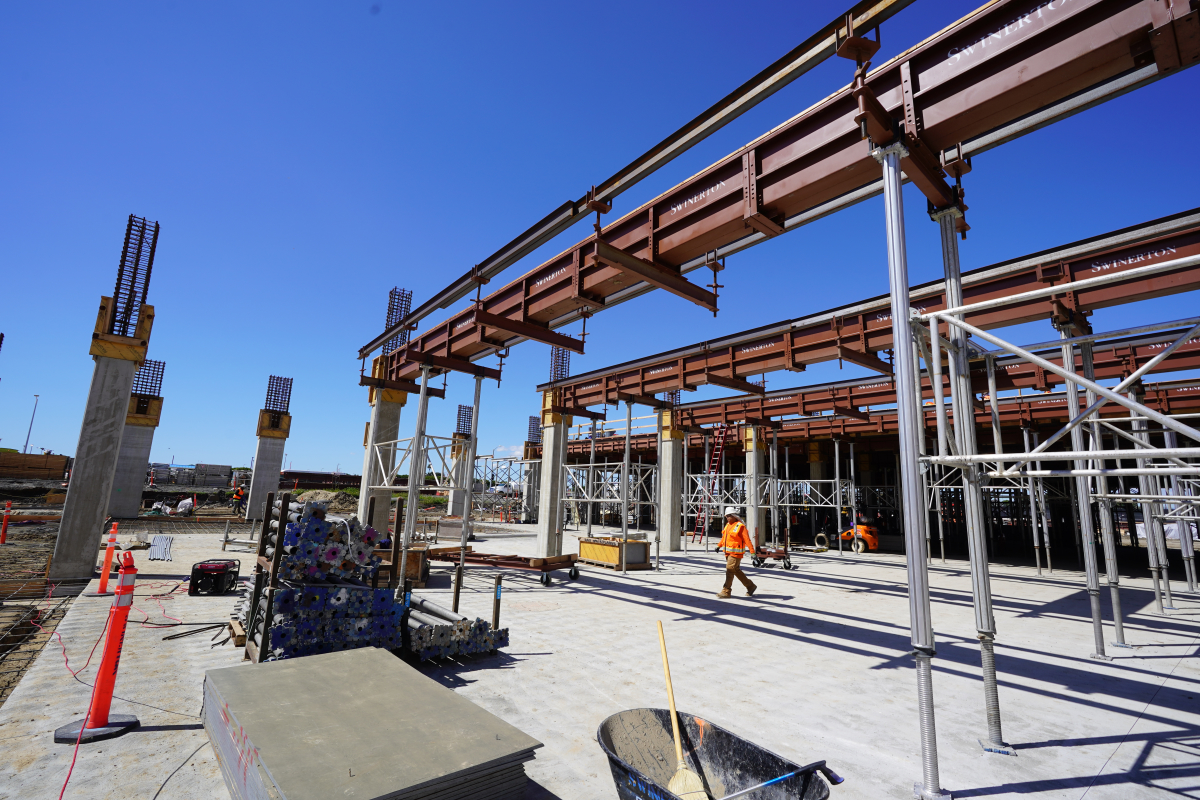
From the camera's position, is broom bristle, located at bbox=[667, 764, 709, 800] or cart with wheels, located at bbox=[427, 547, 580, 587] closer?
broom bristle, located at bbox=[667, 764, 709, 800]

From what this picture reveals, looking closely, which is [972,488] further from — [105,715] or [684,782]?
[105,715]

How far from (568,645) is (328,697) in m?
4.10

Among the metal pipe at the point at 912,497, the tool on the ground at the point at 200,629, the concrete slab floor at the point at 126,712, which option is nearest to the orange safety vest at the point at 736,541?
the metal pipe at the point at 912,497

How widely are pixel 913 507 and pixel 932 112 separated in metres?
3.91

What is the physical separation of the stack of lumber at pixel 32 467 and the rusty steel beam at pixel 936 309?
4158cm

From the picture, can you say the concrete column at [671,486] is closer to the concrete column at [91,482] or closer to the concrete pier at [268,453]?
the concrete column at [91,482]

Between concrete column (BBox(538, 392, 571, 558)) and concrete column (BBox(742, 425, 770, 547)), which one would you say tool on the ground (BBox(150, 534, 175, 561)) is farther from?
concrete column (BBox(742, 425, 770, 547))

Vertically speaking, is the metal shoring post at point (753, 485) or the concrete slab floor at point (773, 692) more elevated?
the metal shoring post at point (753, 485)

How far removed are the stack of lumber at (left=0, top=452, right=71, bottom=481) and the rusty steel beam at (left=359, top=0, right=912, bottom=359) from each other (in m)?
45.1

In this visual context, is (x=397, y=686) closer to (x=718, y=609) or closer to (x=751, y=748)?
(x=751, y=748)

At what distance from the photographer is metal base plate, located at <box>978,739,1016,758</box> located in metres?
4.75

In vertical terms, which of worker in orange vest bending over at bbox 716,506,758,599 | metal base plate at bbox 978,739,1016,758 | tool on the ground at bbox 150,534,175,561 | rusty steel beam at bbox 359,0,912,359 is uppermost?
rusty steel beam at bbox 359,0,912,359

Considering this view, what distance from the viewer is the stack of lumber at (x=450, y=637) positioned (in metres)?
6.71

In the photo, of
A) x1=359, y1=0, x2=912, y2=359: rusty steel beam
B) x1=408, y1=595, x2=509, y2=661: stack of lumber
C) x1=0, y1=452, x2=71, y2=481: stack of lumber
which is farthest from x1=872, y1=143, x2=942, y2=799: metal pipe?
x1=0, y1=452, x2=71, y2=481: stack of lumber
